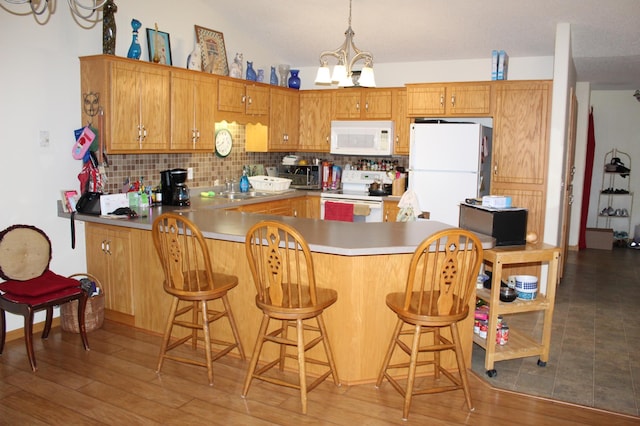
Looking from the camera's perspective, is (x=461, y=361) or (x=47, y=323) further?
(x=47, y=323)

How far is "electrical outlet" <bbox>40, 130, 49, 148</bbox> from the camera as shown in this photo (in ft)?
13.2

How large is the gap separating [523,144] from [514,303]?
2.47 metres

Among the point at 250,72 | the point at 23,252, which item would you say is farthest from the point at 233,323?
the point at 250,72

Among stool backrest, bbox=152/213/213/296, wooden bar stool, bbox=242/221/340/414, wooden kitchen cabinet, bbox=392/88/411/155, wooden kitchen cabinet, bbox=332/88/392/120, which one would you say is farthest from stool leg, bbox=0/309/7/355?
wooden kitchen cabinet, bbox=392/88/411/155

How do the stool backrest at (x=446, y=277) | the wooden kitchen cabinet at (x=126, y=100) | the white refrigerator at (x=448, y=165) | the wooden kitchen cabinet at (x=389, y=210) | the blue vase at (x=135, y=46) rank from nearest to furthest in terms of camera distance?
the stool backrest at (x=446, y=277)
the wooden kitchen cabinet at (x=126, y=100)
the blue vase at (x=135, y=46)
the white refrigerator at (x=448, y=165)
the wooden kitchen cabinet at (x=389, y=210)

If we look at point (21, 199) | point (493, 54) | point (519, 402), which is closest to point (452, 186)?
point (493, 54)

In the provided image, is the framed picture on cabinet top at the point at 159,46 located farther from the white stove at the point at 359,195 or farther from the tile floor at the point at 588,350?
the tile floor at the point at 588,350

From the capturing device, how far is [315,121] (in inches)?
252

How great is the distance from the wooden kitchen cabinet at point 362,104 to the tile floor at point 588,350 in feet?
8.78

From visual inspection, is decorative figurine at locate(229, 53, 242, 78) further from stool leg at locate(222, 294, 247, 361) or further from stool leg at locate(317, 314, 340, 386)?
stool leg at locate(317, 314, 340, 386)

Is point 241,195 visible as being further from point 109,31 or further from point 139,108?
point 109,31

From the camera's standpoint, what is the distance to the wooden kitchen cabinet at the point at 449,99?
18.0 feet

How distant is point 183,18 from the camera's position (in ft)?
16.7

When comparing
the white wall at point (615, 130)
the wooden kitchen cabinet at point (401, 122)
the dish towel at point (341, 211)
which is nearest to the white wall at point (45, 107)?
the dish towel at point (341, 211)
